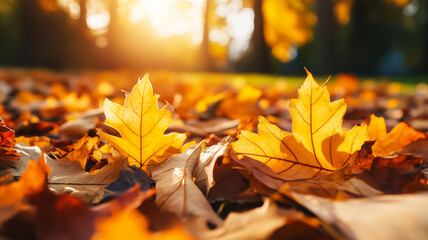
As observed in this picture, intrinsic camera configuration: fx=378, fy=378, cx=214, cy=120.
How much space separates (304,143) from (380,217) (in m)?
0.31

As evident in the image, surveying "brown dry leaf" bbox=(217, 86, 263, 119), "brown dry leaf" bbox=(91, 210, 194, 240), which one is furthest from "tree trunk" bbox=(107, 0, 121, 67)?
"brown dry leaf" bbox=(91, 210, 194, 240)

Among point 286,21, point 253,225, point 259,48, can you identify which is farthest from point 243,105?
point 286,21

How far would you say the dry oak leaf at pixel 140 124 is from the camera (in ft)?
2.60

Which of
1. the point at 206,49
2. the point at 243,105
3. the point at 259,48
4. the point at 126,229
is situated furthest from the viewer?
the point at 206,49

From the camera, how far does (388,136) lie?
1.03 metres

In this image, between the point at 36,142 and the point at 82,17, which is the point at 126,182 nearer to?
the point at 36,142

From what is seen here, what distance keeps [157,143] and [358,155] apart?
45cm

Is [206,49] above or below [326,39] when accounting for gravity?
below

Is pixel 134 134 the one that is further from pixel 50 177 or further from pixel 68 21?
pixel 68 21

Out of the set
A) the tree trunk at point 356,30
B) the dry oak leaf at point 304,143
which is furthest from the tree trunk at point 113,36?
the dry oak leaf at point 304,143

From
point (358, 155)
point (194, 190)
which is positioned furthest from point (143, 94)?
point (358, 155)

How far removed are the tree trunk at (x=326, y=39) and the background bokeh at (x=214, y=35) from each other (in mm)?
32

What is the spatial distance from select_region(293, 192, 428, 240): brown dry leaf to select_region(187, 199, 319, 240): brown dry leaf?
4 centimetres

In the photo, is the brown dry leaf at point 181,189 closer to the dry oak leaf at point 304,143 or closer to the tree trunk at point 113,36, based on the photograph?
the dry oak leaf at point 304,143
